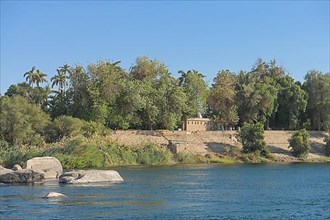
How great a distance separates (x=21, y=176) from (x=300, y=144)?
65.7 meters

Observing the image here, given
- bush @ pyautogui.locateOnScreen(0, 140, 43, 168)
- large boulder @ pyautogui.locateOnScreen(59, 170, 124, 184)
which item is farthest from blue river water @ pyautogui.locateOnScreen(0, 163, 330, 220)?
bush @ pyautogui.locateOnScreen(0, 140, 43, 168)

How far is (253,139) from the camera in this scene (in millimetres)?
103250

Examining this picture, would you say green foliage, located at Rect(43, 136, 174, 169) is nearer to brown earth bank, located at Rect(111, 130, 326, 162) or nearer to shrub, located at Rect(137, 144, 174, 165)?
shrub, located at Rect(137, 144, 174, 165)

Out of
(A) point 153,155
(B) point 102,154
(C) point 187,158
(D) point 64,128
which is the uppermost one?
(D) point 64,128

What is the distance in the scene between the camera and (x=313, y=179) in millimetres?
62406

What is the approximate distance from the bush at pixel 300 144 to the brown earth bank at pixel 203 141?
57.7 inches

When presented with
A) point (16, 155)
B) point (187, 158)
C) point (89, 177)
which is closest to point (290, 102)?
point (187, 158)

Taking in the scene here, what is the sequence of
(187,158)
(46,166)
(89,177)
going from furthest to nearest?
(187,158) → (46,166) → (89,177)

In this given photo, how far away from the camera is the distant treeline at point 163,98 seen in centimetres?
10650

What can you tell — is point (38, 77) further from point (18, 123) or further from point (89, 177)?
point (89, 177)

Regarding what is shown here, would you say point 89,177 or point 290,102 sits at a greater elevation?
point 290,102

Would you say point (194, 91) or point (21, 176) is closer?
point (21, 176)

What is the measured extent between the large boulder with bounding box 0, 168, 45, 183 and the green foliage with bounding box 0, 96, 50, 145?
34686mm

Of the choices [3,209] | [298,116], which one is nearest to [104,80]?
[298,116]
